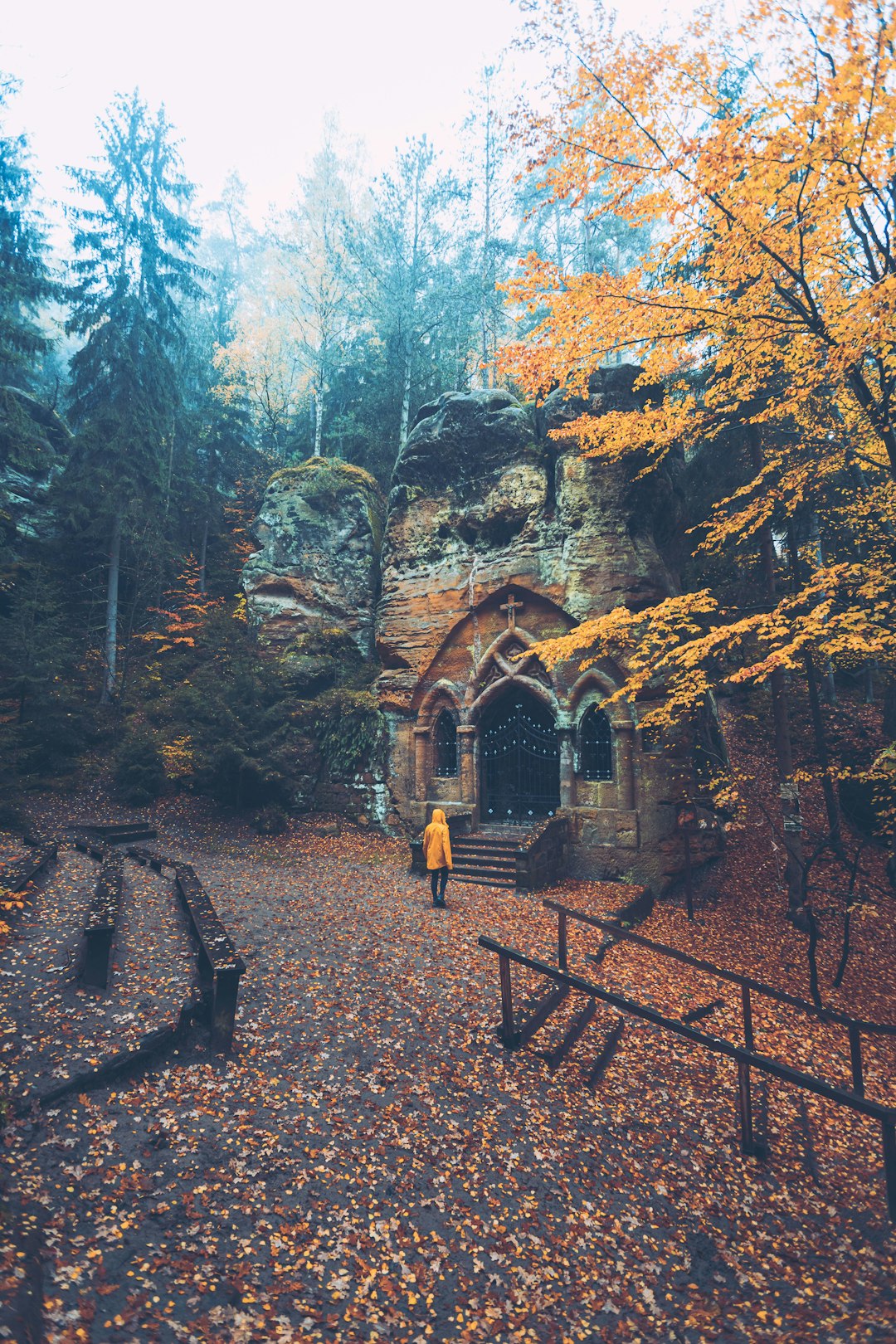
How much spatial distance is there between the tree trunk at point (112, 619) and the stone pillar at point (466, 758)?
10.9 meters

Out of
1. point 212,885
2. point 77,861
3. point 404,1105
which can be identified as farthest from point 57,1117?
point 77,861

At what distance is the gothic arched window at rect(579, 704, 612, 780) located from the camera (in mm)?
13750

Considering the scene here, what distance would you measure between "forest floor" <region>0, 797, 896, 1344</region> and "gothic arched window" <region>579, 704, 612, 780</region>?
611 centimetres

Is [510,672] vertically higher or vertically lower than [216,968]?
higher

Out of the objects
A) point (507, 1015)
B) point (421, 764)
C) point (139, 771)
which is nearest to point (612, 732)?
point (421, 764)

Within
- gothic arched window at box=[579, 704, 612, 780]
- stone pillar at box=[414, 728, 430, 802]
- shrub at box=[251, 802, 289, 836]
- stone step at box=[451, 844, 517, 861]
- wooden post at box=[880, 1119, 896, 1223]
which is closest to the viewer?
wooden post at box=[880, 1119, 896, 1223]

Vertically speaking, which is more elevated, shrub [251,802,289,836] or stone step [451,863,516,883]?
shrub [251,802,289,836]

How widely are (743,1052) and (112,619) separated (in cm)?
1907

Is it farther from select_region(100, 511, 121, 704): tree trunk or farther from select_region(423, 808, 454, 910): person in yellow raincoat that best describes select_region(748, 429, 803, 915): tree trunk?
select_region(100, 511, 121, 704): tree trunk

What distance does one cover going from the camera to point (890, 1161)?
4.20m

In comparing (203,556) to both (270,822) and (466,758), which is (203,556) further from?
(466,758)

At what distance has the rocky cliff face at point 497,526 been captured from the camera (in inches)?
530

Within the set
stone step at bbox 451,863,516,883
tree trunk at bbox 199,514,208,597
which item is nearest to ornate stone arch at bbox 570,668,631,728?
stone step at bbox 451,863,516,883

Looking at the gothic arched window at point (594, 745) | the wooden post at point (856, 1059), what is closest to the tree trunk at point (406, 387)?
the gothic arched window at point (594, 745)
